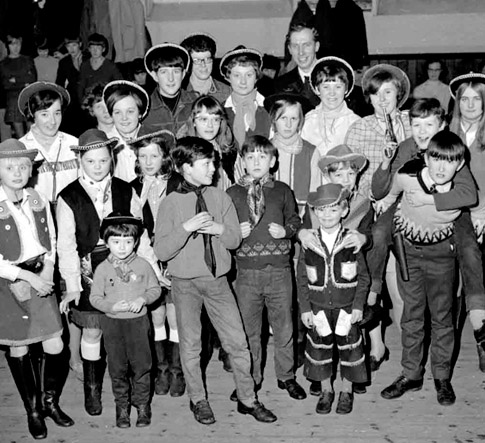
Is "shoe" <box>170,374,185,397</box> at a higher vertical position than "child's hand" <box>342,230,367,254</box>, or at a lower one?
lower

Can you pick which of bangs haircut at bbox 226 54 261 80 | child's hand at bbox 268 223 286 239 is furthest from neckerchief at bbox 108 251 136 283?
bangs haircut at bbox 226 54 261 80

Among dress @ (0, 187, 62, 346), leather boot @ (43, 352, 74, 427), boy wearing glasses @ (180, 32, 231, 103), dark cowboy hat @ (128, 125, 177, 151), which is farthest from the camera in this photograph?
boy wearing glasses @ (180, 32, 231, 103)

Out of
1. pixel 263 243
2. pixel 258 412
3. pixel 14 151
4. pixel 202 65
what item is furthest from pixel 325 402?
pixel 202 65

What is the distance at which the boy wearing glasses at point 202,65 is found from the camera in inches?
212

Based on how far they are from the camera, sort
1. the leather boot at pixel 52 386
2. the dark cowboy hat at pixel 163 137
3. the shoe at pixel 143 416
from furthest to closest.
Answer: the dark cowboy hat at pixel 163 137 → the leather boot at pixel 52 386 → the shoe at pixel 143 416

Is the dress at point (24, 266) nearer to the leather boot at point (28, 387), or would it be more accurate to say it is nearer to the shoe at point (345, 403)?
the leather boot at point (28, 387)

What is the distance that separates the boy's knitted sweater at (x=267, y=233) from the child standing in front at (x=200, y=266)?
0.17m

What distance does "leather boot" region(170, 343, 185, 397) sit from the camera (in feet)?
15.5

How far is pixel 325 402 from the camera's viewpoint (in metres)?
4.48

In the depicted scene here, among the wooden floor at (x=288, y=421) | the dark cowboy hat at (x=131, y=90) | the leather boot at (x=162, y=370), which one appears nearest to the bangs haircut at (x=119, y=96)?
the dark cowboy hat at (x=131, y=90)

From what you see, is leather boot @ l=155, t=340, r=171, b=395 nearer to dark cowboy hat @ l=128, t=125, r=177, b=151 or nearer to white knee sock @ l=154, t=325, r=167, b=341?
white knee sock @ l=154, t=325, r=167, b=341

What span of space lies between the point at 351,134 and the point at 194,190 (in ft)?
3.87

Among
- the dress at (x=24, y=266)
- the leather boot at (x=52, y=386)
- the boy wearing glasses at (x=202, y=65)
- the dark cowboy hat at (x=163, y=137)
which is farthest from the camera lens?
the boy wearing glasses at (x=202, y=65)

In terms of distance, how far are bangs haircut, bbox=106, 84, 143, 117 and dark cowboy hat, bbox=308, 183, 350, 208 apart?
1.41 meters
